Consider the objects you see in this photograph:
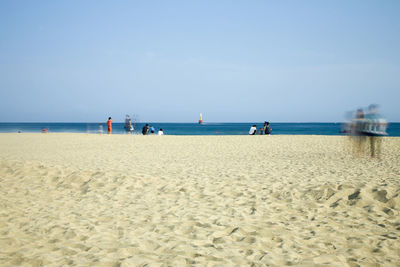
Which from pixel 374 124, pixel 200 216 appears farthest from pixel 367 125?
pixel 200 216

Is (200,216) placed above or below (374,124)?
below

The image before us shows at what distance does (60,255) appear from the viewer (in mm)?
3668

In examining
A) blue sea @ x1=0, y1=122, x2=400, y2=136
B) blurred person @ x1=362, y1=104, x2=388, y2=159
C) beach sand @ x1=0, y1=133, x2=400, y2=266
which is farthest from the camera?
blue sea @ x1=0, y1=122, x2=400, y2=136

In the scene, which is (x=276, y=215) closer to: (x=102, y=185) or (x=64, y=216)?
(x=64, y=216)

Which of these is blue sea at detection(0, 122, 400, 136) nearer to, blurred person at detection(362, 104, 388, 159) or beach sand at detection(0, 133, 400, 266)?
beach sand at detection(0, 133, 400, 266)

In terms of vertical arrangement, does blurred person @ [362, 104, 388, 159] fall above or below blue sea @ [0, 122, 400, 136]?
above

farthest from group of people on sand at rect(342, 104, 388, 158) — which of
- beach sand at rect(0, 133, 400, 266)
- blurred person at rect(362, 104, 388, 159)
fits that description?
beach sand at rect(0, 133, 400, 266)

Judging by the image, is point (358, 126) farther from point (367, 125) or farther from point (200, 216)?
point (200, 216)

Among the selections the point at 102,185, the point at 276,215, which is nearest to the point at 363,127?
the point at 276,215

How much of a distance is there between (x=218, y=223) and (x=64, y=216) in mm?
2894

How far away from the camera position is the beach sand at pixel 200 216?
11.9ft

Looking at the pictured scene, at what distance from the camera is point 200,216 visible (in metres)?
5.11

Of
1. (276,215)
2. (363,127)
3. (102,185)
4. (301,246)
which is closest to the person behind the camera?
(301,246)

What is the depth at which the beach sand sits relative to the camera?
3.63m
